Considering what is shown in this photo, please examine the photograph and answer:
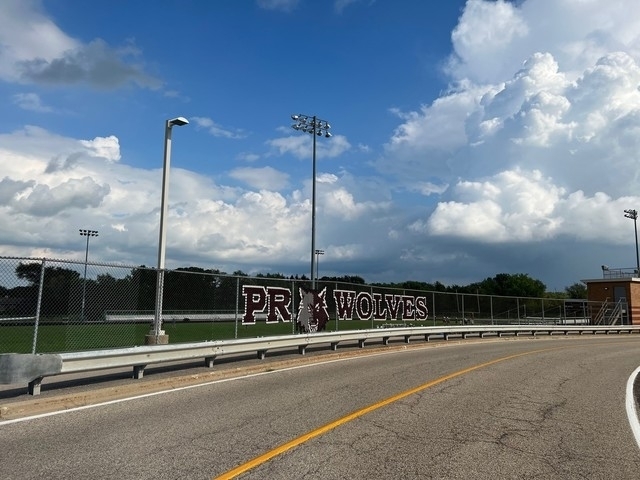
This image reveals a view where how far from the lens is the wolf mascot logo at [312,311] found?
19.0 m

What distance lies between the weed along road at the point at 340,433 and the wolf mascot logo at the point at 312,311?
6810 mm

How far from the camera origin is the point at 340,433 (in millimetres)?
6996

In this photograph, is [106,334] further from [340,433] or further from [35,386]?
[340,433]

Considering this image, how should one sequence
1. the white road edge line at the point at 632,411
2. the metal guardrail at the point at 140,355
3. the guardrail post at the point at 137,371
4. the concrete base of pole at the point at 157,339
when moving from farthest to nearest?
the concrete base of pole at the point at 157,339
the guardrail post at the point at 137,371
the metal guardrail at the point at 140,355
the white road edge line at the point at 632,411

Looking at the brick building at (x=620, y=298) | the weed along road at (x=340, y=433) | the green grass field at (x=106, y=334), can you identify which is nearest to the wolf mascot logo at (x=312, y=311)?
the green grass field at (x=106, y=334)

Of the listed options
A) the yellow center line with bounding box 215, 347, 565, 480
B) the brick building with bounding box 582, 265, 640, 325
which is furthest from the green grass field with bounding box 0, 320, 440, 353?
the brick building with bounding box 582, 265, 640, 325

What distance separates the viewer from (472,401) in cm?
946

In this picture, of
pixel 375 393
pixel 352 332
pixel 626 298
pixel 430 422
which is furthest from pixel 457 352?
pixel 626 298

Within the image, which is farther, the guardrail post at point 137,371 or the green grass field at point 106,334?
the green grass field at point 106,334

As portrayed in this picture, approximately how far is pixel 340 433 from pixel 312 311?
41.1 ft

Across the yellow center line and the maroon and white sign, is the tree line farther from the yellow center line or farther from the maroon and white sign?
the yellow center line

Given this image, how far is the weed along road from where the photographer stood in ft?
18.4

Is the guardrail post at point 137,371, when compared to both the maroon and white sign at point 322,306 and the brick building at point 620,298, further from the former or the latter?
the brick building at point 620,298

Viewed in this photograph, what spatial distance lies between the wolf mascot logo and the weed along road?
6.81m
